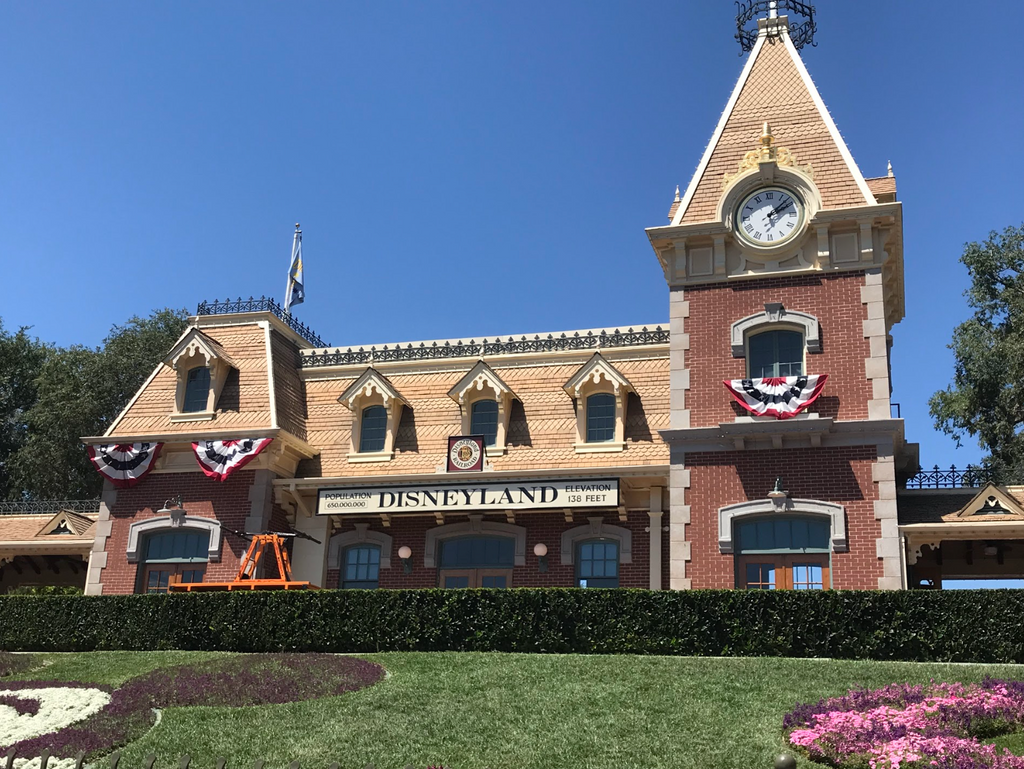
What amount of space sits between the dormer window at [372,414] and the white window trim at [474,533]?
2499 millimetres

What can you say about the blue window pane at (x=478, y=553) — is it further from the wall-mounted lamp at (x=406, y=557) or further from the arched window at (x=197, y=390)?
the arched window at (x=197, y=390)

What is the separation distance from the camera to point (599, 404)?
2641 centimetres

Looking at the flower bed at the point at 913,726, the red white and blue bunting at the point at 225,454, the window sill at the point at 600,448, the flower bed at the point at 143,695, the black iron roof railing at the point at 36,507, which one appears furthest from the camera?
the black iron roof railing at the point at 36,507

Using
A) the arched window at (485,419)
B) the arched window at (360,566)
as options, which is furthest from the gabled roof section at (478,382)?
the arched window at (360,566)

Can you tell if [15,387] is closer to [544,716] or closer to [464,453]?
[464,453]

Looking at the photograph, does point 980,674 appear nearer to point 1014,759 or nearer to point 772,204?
point 1014,759

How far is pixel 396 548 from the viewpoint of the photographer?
2644 centimetres

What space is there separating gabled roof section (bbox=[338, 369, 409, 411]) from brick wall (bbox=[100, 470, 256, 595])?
3.12 meters

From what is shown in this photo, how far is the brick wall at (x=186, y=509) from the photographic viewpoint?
26094 millimetres

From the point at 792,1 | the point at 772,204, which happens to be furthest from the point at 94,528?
the point at 792,1

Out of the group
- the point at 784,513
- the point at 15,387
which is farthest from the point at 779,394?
the point at 15,387

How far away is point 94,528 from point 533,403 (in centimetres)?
1241

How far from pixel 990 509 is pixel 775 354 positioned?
5492 millimetres

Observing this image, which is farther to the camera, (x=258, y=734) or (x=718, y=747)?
(x=258, y=734)
